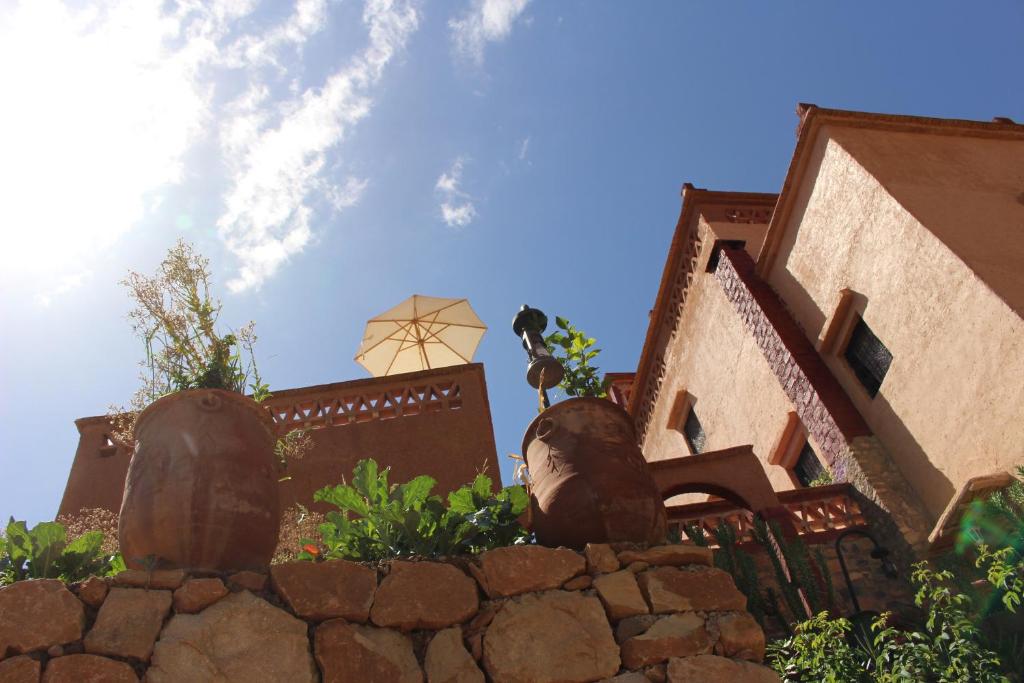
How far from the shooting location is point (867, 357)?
9992 mm

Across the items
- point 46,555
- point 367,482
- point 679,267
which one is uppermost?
point 679,267

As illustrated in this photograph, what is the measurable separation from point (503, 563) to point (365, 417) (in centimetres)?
498

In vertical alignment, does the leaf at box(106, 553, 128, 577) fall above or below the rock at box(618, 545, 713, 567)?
above

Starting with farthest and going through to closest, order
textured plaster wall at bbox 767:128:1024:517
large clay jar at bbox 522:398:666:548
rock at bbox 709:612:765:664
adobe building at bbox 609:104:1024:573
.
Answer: adobe building at bbox 609:104:1024:573, textured plaster wall at bbox 767:128:1024:517, large clay jar at bbox 522:398:666:548, rock at bbox 709:612:765:664

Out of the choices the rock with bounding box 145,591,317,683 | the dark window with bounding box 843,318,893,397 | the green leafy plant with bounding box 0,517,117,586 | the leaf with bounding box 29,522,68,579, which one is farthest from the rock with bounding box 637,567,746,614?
the dark window with bounding box 843,318,893,397

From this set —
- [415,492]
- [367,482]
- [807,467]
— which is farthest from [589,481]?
[807,467]

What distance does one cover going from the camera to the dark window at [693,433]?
14086 mm

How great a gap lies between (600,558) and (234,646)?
1.75 m

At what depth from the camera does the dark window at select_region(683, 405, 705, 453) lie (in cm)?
1409

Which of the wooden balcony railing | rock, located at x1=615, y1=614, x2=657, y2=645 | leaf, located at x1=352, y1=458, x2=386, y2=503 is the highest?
the wooden balcony railing

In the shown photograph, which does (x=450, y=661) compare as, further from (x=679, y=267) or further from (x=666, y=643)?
(x=679, y=267)

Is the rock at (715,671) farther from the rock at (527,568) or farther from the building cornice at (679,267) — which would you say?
the building cornice at (679,267)

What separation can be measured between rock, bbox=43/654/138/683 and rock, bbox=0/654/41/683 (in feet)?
0.13

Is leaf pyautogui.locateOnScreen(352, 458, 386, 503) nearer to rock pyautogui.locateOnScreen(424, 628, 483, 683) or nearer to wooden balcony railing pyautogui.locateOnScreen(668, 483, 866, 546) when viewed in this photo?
rock pyautogui.locateOnScreen(424, 628, 483, 683)
